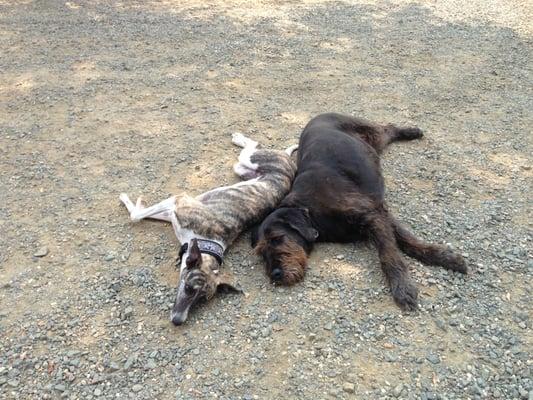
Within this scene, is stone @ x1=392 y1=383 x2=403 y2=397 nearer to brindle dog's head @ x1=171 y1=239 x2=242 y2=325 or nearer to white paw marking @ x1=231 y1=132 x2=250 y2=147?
brindle dog's head @ x1=171 y1=239 x2=242 y2=325

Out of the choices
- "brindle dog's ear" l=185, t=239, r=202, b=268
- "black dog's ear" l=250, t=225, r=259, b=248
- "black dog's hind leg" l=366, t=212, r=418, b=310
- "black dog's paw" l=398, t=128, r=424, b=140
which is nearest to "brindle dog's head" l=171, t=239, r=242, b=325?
"brindle dog's ear" l=185, t=239, r=202, b=268

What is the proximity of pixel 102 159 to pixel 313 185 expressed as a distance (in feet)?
9.41

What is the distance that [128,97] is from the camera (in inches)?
316

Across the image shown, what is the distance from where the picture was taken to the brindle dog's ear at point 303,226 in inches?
197

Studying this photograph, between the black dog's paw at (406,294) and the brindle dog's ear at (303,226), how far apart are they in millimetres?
906

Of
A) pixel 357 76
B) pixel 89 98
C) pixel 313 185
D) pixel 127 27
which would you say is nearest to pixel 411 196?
pixel 313 185

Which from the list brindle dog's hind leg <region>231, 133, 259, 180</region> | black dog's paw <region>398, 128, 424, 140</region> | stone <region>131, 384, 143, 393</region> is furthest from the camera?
black dog's paw <region>398, 128, 424, 140</region>

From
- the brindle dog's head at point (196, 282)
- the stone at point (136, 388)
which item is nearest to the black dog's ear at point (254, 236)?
the brindle dog's head at point (196, 282)

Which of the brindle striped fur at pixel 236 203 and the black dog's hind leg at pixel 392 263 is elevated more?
the black dog's hind leg at pixel 392 263

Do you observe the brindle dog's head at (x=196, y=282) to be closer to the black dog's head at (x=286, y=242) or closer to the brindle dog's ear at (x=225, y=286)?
the brindle dog's ear at (x=225, y=286)

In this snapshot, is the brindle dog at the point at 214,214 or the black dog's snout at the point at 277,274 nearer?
the brindle dog at the point at 214,214

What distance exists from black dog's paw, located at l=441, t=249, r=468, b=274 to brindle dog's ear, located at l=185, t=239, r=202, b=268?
7.49 ft

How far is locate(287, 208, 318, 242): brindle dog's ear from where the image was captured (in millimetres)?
4998

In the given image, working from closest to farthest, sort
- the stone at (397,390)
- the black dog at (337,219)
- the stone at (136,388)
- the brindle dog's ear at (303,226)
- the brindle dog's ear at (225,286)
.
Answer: the stone at (397,390), the stone at (136,388), the brindle dog's ear at (225,286), the black dog at (337,219), the brindle dog's ear at (303,226)
